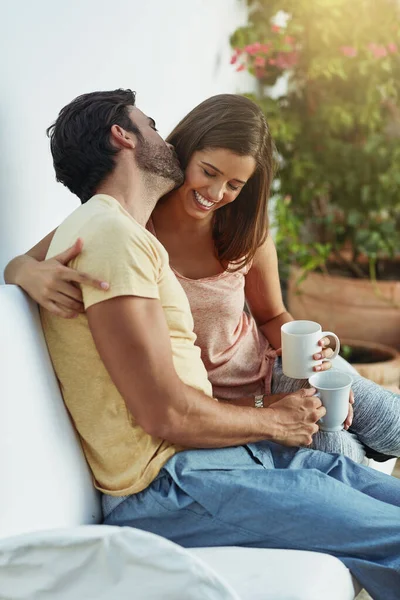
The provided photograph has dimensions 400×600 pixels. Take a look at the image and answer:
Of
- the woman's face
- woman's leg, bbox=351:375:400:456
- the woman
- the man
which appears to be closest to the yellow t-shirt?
the man

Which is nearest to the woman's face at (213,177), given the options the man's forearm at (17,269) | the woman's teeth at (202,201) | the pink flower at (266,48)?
the woman's teeth at (202,201)

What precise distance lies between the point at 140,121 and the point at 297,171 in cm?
191

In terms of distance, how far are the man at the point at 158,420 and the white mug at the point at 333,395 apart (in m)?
0.07

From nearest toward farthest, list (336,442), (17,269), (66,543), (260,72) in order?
(66,543) < (17,269) < (336,442) < (260,72)

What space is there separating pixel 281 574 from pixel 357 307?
2226 millimetres

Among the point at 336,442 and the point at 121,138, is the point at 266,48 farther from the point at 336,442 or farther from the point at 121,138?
the point at 336,442

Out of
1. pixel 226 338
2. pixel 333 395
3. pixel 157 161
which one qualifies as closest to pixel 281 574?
pixel 333 395

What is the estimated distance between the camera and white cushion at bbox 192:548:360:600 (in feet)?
4.13

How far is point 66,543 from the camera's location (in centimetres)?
110

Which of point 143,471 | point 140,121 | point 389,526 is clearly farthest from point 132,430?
point 140,121

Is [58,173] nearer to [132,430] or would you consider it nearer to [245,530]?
[132,430]

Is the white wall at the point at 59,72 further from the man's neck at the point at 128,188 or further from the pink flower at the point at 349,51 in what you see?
the pink flower at the point at 349,51

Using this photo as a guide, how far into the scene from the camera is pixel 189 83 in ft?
9.23

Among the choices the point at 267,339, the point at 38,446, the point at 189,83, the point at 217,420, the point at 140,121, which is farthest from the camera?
the point at 189,83
